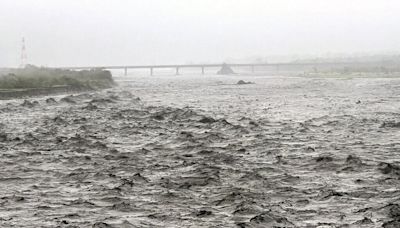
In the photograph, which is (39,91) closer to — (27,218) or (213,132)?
(213,132)

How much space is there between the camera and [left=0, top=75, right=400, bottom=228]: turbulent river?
479 inches

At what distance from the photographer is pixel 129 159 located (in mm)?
19969

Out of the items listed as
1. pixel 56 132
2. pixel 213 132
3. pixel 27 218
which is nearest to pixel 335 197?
pixel 27 218

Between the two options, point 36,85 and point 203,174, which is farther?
point 36,85

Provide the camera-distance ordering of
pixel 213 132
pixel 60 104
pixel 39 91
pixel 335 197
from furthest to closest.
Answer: pixel 39 91 → pixel 60 104 → pixel 213 132 → pixel 335 197

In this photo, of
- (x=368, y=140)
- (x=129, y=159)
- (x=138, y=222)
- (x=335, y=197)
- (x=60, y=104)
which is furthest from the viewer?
(x=60, y=104)

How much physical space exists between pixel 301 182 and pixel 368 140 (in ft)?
31.3

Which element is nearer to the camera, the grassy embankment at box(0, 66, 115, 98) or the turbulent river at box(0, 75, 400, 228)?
the turbulent river at box(0, 75, 400, 228)

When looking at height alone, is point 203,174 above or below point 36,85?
below

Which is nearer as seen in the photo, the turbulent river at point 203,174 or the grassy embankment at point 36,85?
the turbulent river at point 203,174

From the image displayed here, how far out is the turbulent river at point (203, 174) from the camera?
12172mm

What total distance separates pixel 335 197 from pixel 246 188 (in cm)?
251

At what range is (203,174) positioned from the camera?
1686 cm

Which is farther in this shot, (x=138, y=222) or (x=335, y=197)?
(x=335, y=197)
